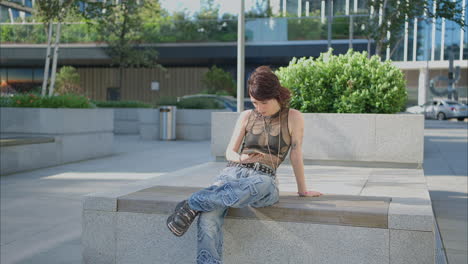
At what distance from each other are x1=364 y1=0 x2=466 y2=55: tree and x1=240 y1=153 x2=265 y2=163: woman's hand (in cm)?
1197

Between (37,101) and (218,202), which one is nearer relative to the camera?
(218,202)

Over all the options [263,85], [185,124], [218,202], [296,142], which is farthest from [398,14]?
[218,202]

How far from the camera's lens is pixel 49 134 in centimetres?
1114

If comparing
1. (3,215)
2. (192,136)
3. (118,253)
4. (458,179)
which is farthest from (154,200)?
(192,136)

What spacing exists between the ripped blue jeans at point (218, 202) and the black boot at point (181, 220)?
0.04 meters

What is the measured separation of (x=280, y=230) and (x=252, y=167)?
0.51 m

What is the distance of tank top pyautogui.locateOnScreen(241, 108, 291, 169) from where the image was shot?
13.3ft

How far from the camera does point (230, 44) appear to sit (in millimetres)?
31969

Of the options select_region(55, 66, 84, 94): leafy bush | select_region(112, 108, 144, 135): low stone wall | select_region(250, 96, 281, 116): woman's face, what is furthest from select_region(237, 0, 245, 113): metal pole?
select_region(55, 66, 84, 94): leafy bush

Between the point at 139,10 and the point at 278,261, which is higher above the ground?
the point at 139,10

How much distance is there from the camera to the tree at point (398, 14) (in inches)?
589

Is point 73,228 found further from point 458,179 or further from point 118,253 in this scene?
point 458,179

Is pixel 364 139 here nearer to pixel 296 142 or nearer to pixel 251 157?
pixel 296 142

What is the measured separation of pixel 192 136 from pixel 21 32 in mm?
19218
